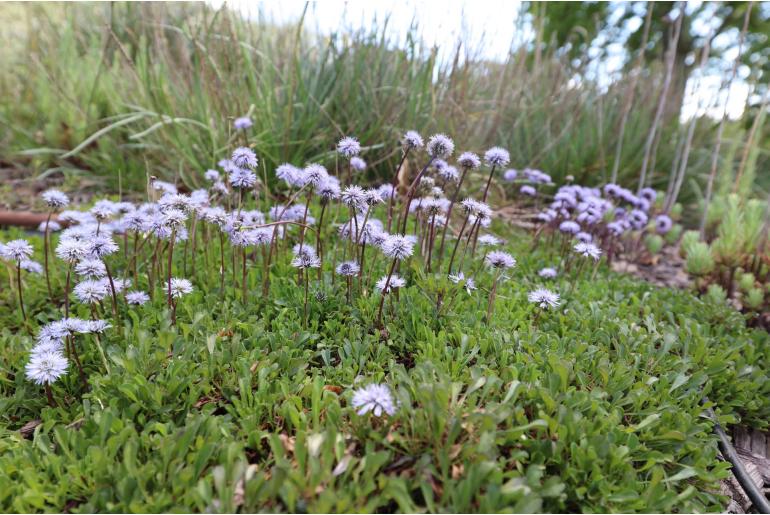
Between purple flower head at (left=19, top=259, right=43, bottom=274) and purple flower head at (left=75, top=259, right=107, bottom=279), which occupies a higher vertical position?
purple flower head at (left=75, top=259, right=107, bottom=279)

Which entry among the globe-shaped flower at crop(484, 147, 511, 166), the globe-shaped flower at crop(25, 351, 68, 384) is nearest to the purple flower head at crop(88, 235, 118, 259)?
the globe-shaped flower at crop(25, 351, 68, 384)

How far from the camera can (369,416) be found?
5.37ft

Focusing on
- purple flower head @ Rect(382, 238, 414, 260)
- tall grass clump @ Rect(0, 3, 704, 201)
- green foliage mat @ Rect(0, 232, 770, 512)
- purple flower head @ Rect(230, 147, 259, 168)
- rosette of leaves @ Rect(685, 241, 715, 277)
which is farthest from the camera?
tall grass clump @ Rect(0, 3, 704, 201)

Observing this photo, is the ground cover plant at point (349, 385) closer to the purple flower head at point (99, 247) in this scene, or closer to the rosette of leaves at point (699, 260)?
the purple flower head at point (99, 247)

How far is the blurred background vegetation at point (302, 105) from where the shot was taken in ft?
13.7

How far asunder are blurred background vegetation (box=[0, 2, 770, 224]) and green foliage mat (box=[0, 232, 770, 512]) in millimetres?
1591

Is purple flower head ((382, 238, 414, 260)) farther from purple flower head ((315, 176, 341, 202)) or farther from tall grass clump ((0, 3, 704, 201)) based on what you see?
tall grass clump ((0, 3, 704, 201))

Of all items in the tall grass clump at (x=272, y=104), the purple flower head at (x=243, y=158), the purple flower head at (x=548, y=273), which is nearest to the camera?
the purple flower head at (x=243, y=158)

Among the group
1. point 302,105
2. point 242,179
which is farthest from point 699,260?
point 302,105

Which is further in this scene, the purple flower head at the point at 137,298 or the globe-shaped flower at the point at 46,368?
the purple flower head at the point at 137,298

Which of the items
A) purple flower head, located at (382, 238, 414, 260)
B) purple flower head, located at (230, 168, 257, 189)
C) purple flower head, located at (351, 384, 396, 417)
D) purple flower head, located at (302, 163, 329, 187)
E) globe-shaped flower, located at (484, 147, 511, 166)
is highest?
A: globe-shaped flower, located at (484, 147, 511, 166)

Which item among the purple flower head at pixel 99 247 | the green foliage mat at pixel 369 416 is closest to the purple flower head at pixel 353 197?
the green foliage mat at pixel 369 416

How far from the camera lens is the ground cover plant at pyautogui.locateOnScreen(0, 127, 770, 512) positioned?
1.49 metres

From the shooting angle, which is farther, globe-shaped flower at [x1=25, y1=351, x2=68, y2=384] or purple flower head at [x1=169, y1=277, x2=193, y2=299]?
purple flower head at [x1=169, y1=277, x2=193, y2=299]
